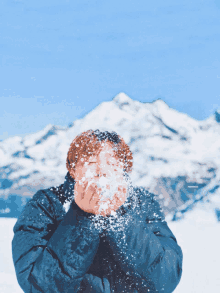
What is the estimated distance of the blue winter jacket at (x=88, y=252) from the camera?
0.78 metres

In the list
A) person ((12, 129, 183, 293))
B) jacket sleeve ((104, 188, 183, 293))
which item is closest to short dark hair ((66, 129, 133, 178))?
person ((12, 129, 183, 293))

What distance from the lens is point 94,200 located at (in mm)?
742

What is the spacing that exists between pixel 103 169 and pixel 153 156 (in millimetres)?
99355

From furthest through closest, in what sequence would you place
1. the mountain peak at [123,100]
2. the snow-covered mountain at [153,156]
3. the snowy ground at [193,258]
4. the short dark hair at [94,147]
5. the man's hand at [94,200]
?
the snow-covered mountain at [153,156] → the mountain peak at [123,100] → the snowy ground at [193,258] → the short dark hair at [94,147] → the man's hand at [94,200]

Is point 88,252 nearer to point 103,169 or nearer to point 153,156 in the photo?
point 103,169

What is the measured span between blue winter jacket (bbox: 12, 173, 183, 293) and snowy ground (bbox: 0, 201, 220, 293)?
1433 millimetres

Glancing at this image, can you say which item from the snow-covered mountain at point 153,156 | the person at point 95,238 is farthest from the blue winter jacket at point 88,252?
the snow-covered mountain at point 153,156

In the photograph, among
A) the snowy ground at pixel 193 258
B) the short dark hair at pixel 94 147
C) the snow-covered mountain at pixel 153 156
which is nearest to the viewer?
the short dark hair at pixel 94 147

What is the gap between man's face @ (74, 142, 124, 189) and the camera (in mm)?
767

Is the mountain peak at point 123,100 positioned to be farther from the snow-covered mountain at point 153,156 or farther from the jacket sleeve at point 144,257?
the jacket sleeve at point 144,257

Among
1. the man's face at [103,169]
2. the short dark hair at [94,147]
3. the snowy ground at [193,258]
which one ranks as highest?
the short dark hair at [94,147]

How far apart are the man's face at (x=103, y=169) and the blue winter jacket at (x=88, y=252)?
3.7 inches

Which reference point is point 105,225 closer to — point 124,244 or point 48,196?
point 124,244

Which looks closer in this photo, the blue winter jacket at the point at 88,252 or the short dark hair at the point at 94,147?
the blue winter jacket at the point at 88,252
